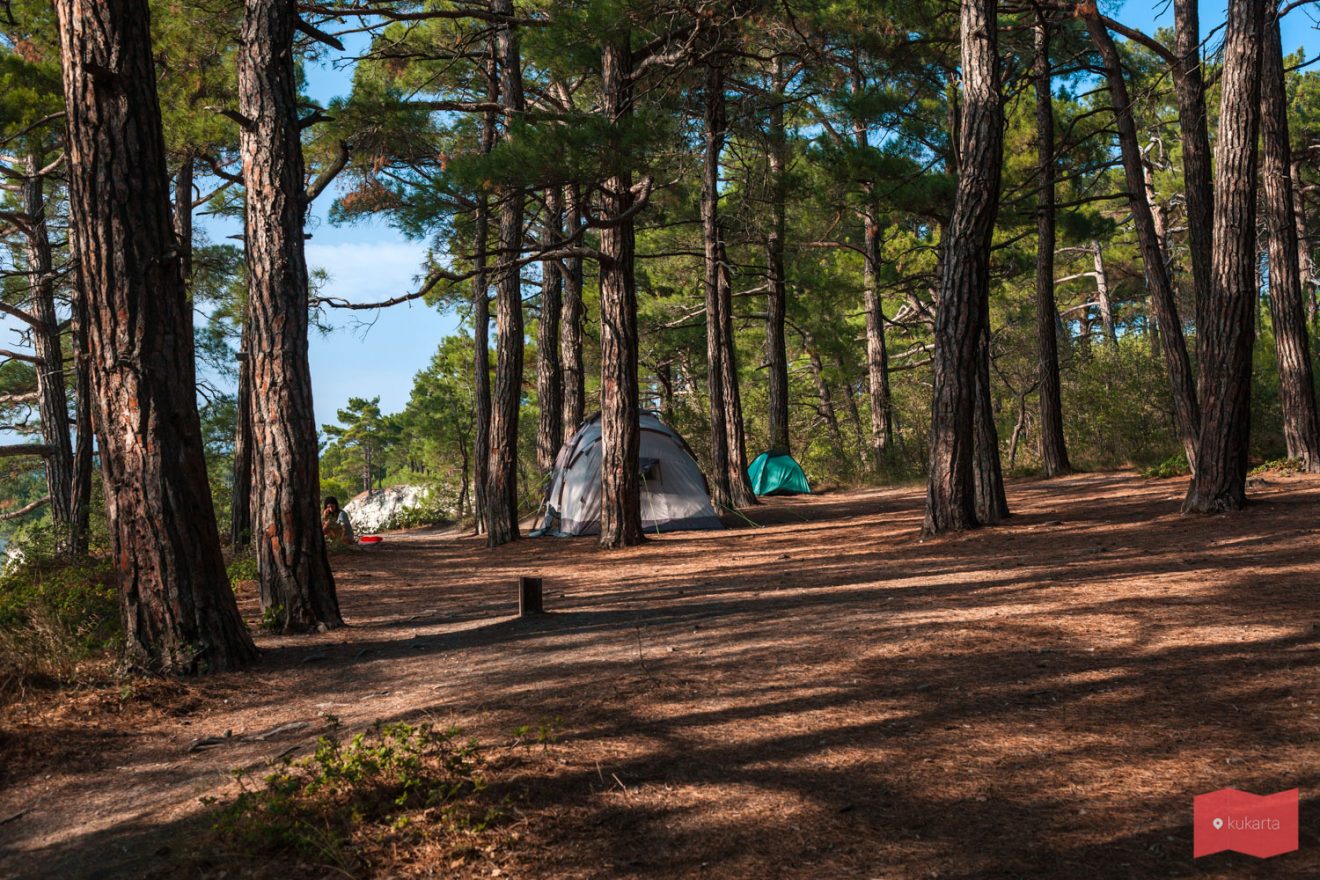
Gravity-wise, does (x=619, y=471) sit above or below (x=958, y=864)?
above

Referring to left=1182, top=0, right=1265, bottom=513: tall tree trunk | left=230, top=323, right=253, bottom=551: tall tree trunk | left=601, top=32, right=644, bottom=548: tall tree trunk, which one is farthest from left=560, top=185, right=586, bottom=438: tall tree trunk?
left=1182, top=0, right=1265, bottom=513: tall tree trunk

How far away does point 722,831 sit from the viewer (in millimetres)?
2914

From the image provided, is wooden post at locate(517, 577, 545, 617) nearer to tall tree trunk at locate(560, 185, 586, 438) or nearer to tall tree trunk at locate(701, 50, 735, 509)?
tall tree trunk at locate(701, 50, 735, 509)

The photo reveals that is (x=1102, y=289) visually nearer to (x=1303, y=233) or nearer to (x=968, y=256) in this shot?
(x=1303, y=233)

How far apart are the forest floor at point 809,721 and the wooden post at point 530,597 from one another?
0.15 metres

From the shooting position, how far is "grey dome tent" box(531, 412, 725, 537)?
44.8ft

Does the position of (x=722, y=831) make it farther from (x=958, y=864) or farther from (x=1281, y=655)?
(x=1281, y=655)

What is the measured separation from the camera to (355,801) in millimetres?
3172

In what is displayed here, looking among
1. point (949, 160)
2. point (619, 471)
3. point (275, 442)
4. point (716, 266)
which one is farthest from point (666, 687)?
point (949, 160)

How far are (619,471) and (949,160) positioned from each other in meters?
9.30

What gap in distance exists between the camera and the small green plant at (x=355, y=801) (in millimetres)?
2967

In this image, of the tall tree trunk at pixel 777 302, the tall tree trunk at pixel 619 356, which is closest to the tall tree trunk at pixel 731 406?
the tall tree trunk at pixel 777 302

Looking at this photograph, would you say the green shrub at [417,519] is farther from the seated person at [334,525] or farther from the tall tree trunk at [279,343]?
the tall tree trunk at [279,343]

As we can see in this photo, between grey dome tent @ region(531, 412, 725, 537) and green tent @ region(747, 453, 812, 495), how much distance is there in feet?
19.9
